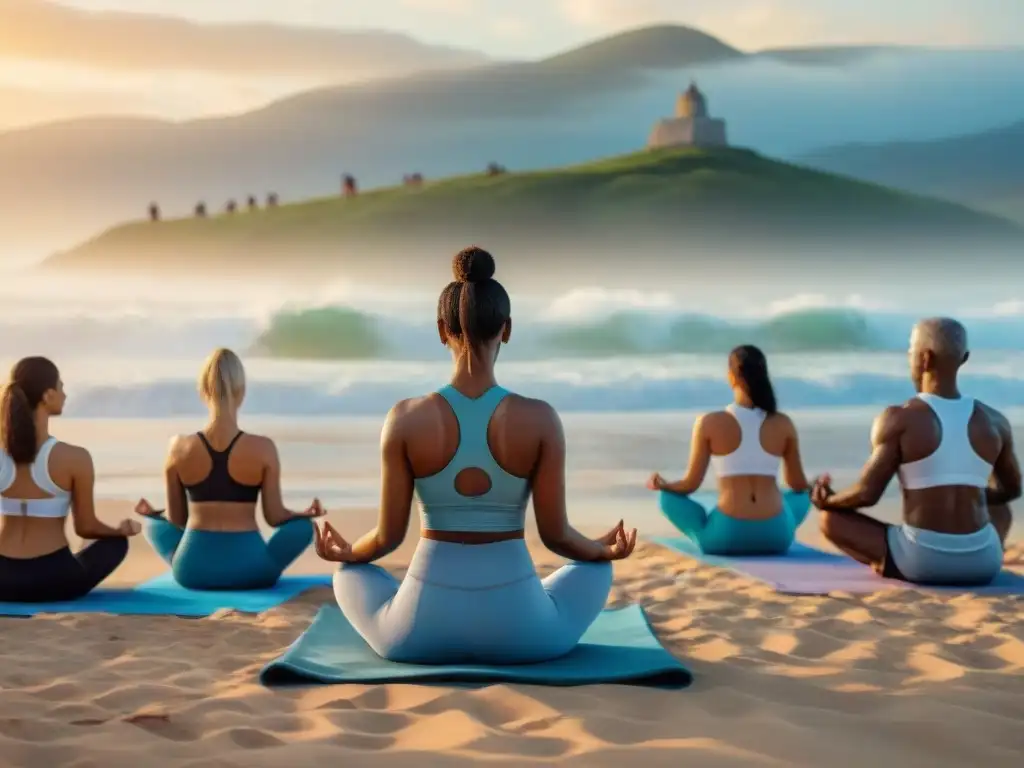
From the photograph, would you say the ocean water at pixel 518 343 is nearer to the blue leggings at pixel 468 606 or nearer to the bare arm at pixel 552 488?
the blue leggings at pixel 468 606

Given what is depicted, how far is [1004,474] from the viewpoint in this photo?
461cm

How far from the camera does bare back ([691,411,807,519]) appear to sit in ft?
17.5

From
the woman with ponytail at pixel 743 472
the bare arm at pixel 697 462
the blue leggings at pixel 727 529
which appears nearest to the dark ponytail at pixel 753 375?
the woman with ponytail at pixel 743 472

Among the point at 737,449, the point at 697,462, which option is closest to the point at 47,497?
the point at 697,462

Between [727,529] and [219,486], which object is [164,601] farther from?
[727,529]

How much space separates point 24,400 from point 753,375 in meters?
2.88

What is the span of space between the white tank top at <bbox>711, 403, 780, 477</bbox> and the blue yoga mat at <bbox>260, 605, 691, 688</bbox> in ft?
6.76

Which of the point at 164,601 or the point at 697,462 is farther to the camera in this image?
the point at 697,462

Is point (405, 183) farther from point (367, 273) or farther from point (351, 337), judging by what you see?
point (351, 337)

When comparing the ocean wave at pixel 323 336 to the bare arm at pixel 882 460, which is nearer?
the bare arm at pixel 882 460

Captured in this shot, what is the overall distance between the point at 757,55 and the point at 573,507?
1438 centimetres

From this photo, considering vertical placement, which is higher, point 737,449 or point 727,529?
point 737,449

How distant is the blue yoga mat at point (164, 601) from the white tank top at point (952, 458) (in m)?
2.28

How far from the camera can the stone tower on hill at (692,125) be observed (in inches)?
912
